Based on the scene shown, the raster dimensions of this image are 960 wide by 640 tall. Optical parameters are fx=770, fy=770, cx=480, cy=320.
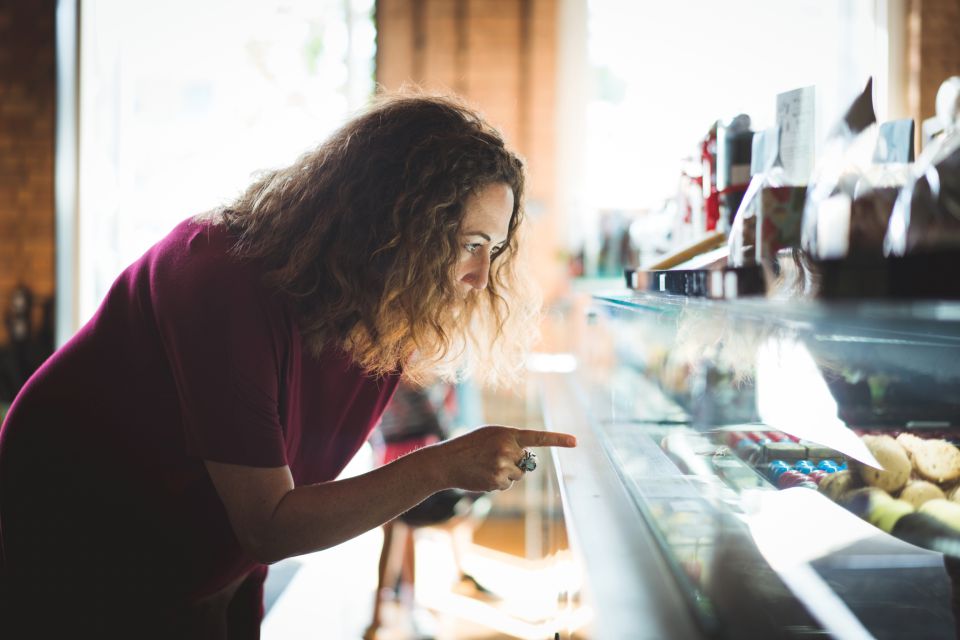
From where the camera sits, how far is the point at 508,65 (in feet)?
14.1

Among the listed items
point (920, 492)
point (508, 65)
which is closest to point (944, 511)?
point (920, 492)

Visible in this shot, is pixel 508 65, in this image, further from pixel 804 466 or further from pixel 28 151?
pixel 804 466

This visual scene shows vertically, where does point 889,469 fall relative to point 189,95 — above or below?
below

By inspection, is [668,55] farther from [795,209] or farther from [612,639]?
[612,639]

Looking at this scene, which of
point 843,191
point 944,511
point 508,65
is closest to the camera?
point 843,191

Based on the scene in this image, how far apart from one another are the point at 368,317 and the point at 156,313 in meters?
0.29

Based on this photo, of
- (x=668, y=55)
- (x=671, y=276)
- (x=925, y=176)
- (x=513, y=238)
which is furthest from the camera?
(x=668, y=55)

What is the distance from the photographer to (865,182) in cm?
73

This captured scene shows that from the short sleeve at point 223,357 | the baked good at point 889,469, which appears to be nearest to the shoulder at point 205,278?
the short sleeve at point 223,357

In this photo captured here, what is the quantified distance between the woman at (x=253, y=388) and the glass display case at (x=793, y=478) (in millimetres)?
231

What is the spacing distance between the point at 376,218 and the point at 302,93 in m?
3.74

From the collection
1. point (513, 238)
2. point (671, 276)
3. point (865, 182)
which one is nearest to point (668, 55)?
point (513, 238)

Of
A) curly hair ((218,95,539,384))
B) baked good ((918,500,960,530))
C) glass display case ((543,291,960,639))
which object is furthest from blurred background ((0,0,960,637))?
baked good ((918,500,960,530))

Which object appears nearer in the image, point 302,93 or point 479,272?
point 479,272
